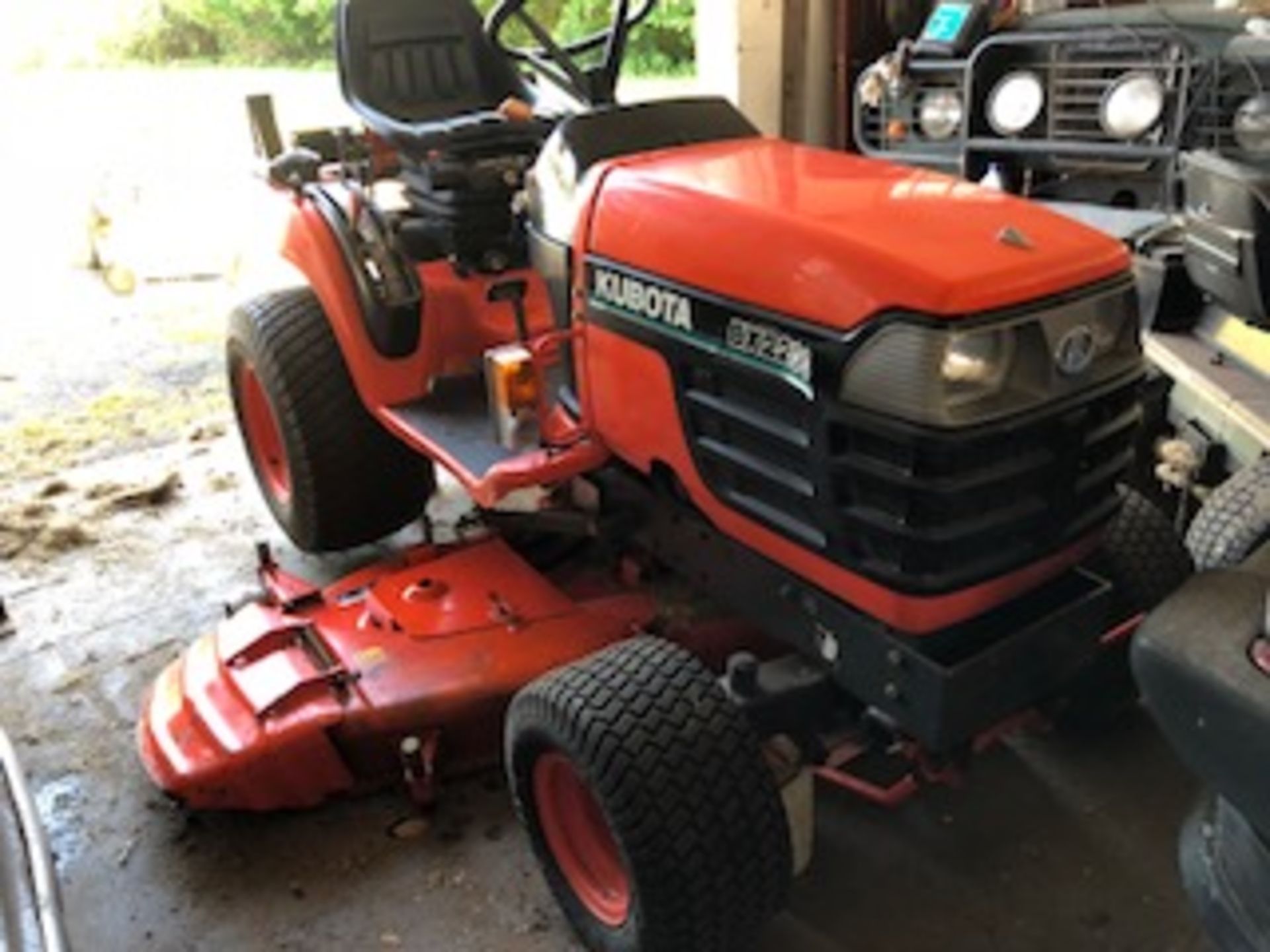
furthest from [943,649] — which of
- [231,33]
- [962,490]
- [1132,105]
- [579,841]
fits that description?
[231,33]

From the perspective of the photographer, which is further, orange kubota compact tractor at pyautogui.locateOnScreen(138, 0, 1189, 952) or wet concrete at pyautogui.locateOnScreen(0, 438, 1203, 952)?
wet concrete at pyautogui.locateOnScreen(0, 438, 1203, 952)

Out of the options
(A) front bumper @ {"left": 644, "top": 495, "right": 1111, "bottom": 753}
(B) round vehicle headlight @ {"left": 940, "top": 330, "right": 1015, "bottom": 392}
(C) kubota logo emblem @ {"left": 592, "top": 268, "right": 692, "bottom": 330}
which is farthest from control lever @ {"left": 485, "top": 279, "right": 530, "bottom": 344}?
(B) round vehicle headlight @ {"left": 940, "top": 330, "right": 1015, "bottom": 392}

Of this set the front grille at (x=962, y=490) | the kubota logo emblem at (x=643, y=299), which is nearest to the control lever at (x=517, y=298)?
the kubota logo emblem at (x=643, y=299)

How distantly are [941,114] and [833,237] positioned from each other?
2097 mm

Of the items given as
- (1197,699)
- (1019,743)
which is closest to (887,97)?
(1019,743)

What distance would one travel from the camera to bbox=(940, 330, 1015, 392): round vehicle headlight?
146 cm

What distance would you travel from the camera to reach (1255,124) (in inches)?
105

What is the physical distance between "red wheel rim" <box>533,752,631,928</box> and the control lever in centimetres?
80

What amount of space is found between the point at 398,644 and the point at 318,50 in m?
11.3

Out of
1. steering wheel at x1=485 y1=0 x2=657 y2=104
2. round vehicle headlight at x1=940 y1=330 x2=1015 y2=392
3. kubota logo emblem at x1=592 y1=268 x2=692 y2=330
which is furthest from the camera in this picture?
steering wheel at x1=485 y1=0 x2=657 y2=104

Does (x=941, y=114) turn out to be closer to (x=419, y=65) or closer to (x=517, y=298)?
(x=419, y=65)

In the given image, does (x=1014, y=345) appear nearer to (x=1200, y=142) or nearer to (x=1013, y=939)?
(x=1013, y=939)

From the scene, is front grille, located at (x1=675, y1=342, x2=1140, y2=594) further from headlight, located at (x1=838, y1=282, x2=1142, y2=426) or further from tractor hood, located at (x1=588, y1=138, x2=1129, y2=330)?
tractor hood, located at (x1=588, y1=138, x2=1129, y2=330)

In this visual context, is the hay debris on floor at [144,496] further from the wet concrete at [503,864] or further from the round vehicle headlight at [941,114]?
the round vehicle headlight at [941,114]
